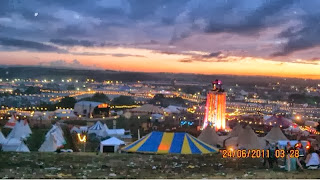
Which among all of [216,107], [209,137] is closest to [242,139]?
[209,137]

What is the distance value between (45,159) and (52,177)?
2389 mm

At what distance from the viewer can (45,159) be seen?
928 cm

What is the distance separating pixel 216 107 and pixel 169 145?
12.7 meters

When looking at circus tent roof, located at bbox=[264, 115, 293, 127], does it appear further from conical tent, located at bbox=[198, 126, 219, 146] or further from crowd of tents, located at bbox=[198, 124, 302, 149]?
conical tent, located at bbox=[198, 126, 219, 146]

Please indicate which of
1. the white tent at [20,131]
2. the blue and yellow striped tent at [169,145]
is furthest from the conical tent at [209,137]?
the white tent at [20,131]

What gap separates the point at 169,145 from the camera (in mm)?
11883

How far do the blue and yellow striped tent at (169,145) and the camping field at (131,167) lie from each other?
1015mm

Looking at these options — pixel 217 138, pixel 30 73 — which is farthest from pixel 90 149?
pixel 30 73

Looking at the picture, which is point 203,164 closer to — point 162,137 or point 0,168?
point 162,137

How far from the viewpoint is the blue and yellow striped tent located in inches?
458

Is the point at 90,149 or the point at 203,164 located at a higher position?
the point at 203,164

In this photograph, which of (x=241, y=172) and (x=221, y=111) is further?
(x=221, y=111)

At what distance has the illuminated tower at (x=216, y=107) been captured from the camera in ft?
78.6

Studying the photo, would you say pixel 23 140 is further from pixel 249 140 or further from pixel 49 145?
pixel 249 140
